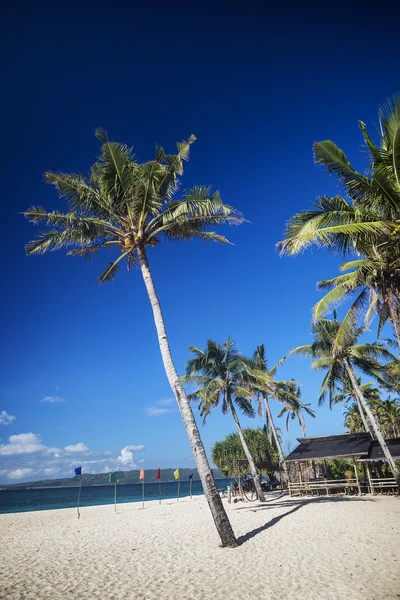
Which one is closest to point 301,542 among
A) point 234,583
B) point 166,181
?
point 234,583

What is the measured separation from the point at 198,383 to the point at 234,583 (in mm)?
16677

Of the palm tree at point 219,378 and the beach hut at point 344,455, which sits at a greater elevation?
the palm tree at point 219,378

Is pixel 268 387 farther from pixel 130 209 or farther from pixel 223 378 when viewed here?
pixel 130 209

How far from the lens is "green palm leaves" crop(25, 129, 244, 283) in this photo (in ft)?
35.8

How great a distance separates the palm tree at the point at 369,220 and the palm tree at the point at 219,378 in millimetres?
13735

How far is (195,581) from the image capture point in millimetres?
6422

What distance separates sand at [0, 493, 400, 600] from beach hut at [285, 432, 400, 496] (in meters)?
10.2

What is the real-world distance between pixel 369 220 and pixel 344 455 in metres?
19.5

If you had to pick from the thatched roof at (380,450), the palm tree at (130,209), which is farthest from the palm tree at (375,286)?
the thatched roof at (380,450)

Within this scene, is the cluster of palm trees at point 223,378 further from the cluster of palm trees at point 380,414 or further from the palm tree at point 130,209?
the cluster of palm trees at point 380,414

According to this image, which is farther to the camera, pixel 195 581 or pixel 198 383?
pixel 198 383

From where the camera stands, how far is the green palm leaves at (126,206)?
10.9 m

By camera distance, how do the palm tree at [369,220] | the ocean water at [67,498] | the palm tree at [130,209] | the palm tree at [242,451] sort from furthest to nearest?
the ocean water at [67,498]
the palm tree at [242,451]
the palm tree at [130,209]
the palm tree at [369,220]

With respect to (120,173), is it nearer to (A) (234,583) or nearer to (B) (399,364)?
(A) (234,583)
